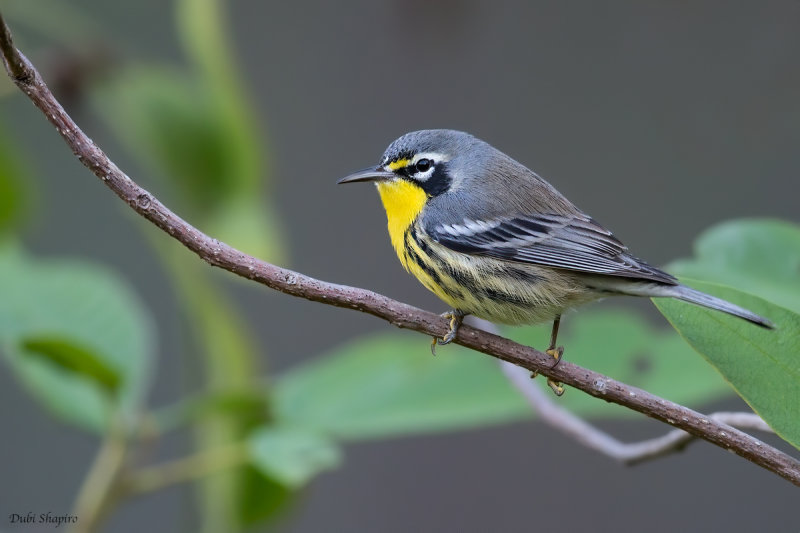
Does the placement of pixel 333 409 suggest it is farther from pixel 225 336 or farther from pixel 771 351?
pixel 771 351

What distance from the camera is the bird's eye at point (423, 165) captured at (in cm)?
203

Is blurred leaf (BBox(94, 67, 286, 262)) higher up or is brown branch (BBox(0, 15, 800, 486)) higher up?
blurred leaf (BBox(94, 67, 286, 262))

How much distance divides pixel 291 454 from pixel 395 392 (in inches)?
14.6

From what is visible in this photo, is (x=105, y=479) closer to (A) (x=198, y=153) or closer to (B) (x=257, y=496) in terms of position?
(B) (x=257, y=496)

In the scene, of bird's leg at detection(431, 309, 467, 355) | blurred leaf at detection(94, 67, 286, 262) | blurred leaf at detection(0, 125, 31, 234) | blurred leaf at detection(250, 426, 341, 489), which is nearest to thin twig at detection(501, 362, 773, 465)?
bird's leg at detection(431, 309, 467, 355)

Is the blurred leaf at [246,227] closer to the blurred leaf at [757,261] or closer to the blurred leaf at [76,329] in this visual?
the blurred leaf at [76,329]

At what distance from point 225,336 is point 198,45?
69cm

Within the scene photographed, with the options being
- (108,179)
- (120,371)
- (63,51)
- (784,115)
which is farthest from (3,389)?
(784,115)

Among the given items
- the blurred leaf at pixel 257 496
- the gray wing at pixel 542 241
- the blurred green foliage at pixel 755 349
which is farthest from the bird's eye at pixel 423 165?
the blurred green foliage at pixel 755 349

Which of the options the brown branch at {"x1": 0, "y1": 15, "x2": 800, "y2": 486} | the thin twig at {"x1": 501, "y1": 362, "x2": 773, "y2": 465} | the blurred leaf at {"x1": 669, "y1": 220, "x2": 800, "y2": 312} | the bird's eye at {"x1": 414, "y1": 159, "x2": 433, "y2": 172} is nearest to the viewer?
the brown branch at {"x1": 0, "y1": 15, "x2": 800, "y2": 486}

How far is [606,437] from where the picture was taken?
1563 mm

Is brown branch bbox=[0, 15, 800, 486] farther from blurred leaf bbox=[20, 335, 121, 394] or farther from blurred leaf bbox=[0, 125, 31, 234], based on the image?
blurred leaf bbox=[0, 125, 31, 234]

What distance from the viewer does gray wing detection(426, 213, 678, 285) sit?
1.75m

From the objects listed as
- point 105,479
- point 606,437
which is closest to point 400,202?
point 606,437
